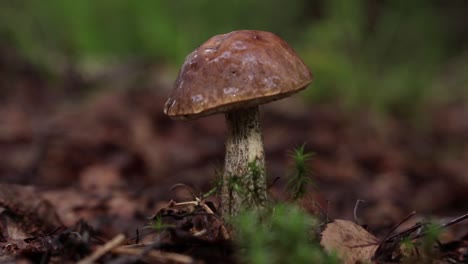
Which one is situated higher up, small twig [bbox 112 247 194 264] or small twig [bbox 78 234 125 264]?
small twig [bbox 78 234 125 264]

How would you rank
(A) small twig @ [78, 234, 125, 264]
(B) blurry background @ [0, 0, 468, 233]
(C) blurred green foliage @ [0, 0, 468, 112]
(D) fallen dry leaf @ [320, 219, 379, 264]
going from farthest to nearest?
(C) blurred green foliage @ [0, 0, 468, 112] < (B) blurry background @ [0, 0, 468, 233] < (D) fallen dry leaf @ [320, 219, 379, 264] < (A) small twig @ [78, 234, 125, 264]

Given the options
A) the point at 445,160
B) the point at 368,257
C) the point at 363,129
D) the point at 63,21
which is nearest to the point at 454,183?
the point at 445,160

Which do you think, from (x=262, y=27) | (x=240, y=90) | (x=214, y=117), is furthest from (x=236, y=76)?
(x=262, y=27)

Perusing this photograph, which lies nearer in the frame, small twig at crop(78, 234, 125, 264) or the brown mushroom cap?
small twig at crop(78, 234, 125, 264)

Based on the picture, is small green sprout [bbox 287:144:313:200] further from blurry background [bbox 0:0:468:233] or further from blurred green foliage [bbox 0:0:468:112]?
blurred green foliage [bbox 0:0:468:112]

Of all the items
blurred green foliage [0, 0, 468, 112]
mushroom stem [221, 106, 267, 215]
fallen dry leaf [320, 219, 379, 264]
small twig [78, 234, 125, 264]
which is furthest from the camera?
blurred green foliage [0, 0, 468, 112]

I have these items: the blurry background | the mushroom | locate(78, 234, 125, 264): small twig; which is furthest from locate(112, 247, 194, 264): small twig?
the blurry background

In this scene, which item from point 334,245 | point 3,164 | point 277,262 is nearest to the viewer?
point 277,262

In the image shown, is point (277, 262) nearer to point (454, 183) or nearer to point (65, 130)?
point (454, 183)

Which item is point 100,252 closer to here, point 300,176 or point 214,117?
point 300,176
